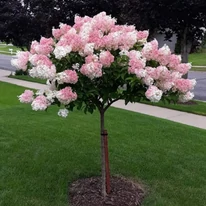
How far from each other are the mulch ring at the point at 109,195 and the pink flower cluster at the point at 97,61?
3.70ft

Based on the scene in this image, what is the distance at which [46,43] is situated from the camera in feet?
11.6

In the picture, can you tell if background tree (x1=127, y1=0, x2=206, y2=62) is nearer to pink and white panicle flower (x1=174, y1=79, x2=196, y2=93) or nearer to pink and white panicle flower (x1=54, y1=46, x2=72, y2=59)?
pink and white panicle flower (x1=174, y1=79, x2=196, y2=93)

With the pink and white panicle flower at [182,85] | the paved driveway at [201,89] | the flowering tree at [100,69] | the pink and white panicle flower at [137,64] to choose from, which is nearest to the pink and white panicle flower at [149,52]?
the flowering tree at [100,69]

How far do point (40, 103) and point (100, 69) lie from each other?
0.63m

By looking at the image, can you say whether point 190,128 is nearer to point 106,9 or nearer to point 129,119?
point 129,119

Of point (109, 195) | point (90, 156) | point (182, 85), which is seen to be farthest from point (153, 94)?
point (90, 156)

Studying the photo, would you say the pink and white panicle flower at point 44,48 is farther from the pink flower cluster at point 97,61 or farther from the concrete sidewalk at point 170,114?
the concrete sidewalk at point 170,114

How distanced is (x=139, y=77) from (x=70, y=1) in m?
11.4

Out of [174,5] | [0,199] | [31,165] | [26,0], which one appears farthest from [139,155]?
[26,0]

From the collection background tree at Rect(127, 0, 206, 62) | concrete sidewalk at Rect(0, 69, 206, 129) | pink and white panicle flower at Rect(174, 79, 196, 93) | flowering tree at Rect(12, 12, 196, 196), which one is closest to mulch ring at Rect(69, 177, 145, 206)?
flowering tree at Rect(12, 12, 196, 196)

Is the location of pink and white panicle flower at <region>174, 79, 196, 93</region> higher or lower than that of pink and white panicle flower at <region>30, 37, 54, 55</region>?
lower

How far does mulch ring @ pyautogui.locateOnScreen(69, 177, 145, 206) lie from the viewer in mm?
3893

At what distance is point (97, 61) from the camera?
10.7 ft

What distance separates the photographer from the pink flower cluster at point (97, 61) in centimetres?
321
